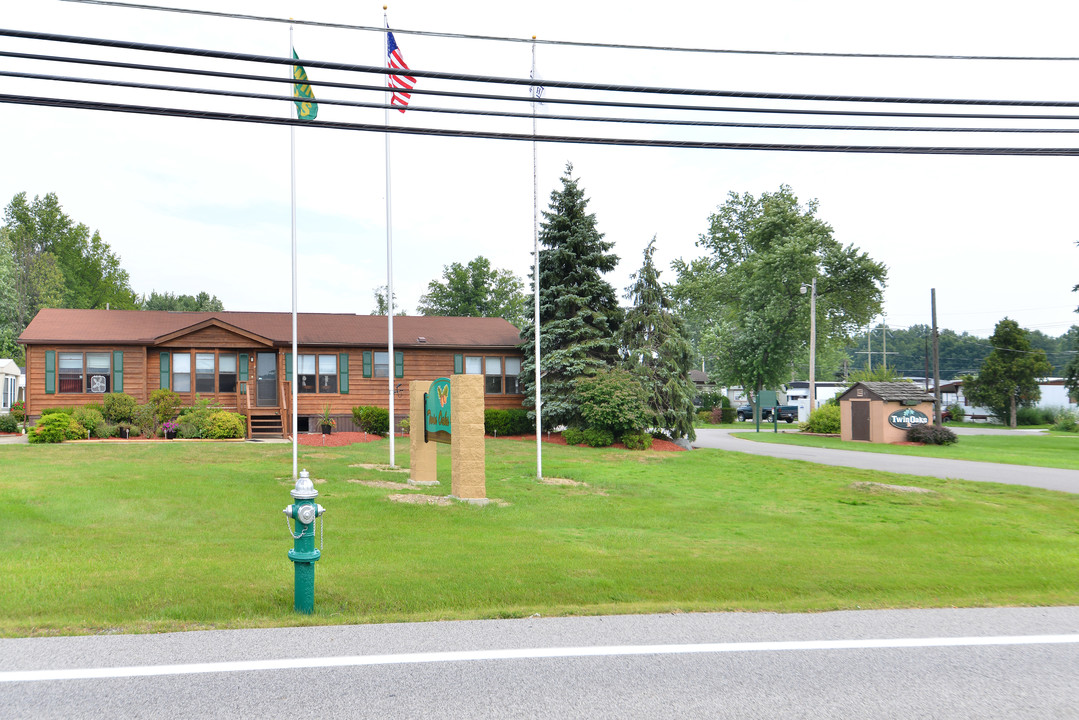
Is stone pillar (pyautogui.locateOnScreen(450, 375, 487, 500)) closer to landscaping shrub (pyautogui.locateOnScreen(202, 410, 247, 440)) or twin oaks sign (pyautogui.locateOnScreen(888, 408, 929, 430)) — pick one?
landscaping shrub (pyautogui.locateOnScreen(202, 410, 247, 440))

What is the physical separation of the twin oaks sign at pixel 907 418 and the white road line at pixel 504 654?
30.1 meters

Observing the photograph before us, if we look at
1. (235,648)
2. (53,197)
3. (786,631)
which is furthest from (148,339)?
(53,197)

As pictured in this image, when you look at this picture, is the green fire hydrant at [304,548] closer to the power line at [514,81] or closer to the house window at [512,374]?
the power line at [514,81]

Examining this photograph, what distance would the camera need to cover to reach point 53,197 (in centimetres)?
5691

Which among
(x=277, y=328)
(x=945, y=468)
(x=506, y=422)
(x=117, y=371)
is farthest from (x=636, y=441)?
(x=117, y=371)

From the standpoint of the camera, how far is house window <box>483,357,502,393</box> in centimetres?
3141

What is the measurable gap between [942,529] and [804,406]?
192 ft

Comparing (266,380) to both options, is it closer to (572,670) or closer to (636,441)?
Result: (636,441)

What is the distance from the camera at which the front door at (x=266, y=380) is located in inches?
1110

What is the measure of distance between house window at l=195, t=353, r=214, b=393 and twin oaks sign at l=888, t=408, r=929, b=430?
29.7 m

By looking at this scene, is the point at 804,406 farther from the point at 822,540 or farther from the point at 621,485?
the point at 822,540

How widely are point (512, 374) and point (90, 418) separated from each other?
52.6ft

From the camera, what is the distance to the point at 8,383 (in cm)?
4041

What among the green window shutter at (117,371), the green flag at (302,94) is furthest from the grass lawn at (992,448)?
the green window shutter at (117,371)
